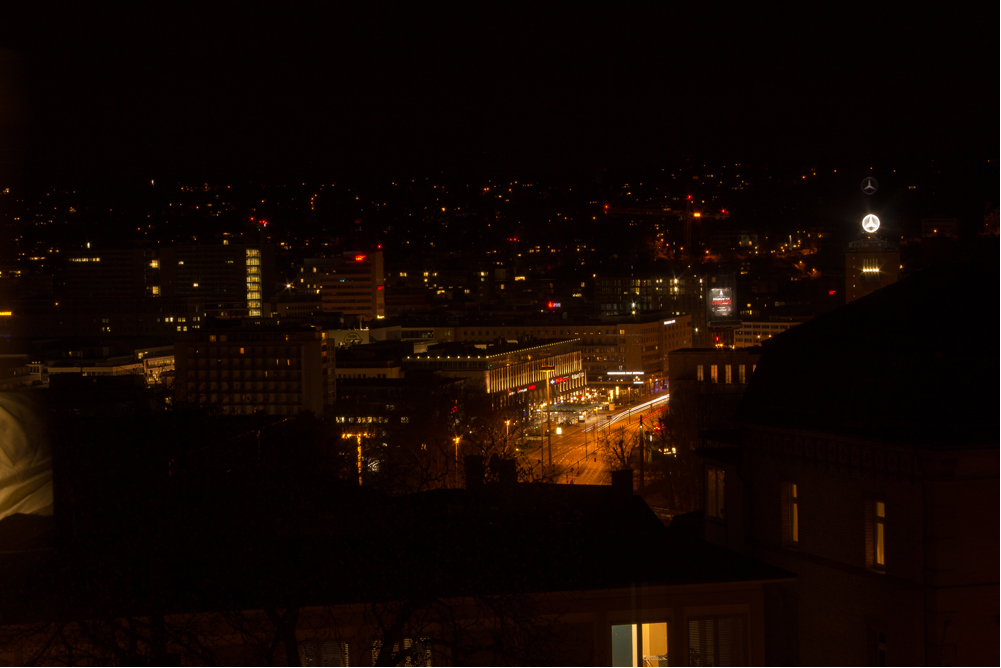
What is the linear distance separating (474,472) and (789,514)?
2.21 meters

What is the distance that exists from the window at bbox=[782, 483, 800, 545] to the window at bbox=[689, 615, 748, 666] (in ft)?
3.05

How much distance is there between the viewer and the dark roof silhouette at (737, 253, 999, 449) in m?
6.00

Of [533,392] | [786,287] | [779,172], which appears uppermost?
[779,172]

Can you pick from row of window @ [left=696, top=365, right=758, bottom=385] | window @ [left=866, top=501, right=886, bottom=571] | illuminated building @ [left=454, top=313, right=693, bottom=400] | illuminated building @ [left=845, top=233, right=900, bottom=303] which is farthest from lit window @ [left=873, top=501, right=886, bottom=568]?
illuminated building @ [left=454, top=313, right=693, bottom=400]

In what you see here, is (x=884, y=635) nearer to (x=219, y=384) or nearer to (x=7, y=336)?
(x=7, y=336)

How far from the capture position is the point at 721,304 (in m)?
68.3

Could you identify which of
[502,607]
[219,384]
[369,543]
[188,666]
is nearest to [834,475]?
[502,607]

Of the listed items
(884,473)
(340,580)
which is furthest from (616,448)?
(340,580)

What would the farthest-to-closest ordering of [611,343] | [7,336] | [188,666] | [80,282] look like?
1. [80,282]
2. [611,343]
3. [188,666]
4. [7,336]

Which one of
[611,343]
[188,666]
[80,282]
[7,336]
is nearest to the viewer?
[7,336]

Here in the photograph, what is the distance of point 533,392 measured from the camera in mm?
64125

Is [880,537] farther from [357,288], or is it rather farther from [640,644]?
[357,288]

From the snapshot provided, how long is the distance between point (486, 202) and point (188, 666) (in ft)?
437

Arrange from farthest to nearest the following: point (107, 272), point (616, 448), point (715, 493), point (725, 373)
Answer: point (107, 272) < point (725, 373) < point (616, 448) < point (715, 493)
